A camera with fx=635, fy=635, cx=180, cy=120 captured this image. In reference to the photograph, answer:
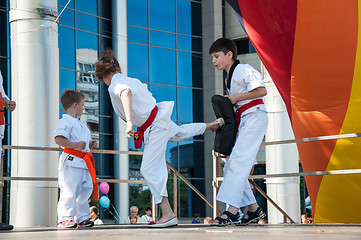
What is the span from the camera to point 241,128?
20.1ft

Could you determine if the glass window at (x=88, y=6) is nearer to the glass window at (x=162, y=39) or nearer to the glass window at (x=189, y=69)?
the glass window at (x=162, y=39)

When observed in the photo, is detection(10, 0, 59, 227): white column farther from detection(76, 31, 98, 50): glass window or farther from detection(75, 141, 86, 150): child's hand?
detection(76, 31, 98, 50): glass window

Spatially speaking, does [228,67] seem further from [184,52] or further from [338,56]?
[184,52]

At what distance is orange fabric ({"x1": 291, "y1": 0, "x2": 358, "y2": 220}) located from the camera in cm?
699

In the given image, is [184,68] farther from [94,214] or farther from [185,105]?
[94,214]

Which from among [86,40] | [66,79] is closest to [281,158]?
[66,79]

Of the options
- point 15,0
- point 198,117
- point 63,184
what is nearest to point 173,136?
point 63,184

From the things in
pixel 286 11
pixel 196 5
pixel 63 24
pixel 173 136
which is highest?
pixel 196 5

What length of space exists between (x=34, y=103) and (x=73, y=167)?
6981 millimetres

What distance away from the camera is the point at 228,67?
6.29m

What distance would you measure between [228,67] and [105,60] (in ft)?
3.97

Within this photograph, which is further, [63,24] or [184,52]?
[184,52]

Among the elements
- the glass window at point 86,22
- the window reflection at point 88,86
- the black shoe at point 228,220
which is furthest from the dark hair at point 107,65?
the glass window at point 86,22

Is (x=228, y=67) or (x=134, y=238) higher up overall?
(x=228, y=67)
